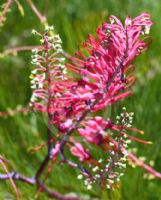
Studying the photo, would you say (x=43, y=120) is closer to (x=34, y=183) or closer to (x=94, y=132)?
(x=34, y=183)

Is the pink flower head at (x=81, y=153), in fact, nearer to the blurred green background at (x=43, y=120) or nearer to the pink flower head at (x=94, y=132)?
the pink flower head at (x=94, y=132)

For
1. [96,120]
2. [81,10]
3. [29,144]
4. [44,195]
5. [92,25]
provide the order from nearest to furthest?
1. [96,120]
2. [44,195]
3. [29,144]
4. [92,25]
5. [81,10]

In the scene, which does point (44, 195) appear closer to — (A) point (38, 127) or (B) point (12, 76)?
(A) point (38, 127)

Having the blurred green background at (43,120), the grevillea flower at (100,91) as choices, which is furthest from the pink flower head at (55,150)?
the blurred green background at (43,120)

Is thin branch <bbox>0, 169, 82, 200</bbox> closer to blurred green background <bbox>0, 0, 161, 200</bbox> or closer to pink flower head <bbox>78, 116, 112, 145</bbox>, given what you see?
blurred green background <bbox>0, 0, 161, 200</bbox>

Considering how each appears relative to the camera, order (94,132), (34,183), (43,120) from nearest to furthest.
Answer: (94,132), (34,183), (43,120)

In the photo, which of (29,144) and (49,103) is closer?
(49,103)

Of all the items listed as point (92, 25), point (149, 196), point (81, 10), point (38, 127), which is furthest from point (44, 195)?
point (81, 10)

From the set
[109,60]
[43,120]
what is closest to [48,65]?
[109,60]

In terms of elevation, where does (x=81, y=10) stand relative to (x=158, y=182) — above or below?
above
